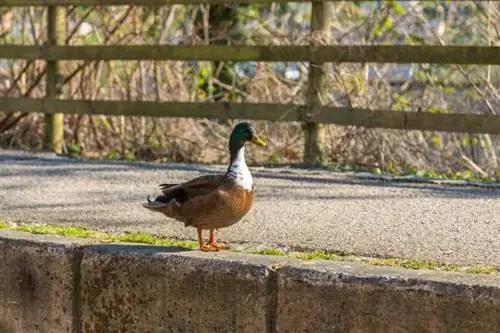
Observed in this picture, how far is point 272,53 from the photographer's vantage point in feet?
27.5

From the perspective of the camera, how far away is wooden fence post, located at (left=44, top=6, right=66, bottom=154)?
9438mm

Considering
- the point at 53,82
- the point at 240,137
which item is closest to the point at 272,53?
the point at 53,82

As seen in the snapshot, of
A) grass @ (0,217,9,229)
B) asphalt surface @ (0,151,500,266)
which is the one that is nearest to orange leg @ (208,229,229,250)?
asphalt surface @ (0,151,500,266)

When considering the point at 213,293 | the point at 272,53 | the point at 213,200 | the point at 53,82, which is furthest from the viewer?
the point at 53,82

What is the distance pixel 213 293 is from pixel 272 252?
1.06ft

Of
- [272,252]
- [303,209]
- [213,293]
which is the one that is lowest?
[213,293]

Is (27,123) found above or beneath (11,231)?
above

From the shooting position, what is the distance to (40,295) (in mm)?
4449

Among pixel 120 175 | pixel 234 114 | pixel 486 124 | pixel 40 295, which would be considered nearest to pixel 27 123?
pixel 234 114

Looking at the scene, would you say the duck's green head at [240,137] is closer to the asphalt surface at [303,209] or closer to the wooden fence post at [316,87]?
the asphalt surface at [303,209]

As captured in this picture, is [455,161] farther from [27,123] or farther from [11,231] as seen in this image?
[11,231]

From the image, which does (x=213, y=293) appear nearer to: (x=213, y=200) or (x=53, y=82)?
(x=213, y=200)

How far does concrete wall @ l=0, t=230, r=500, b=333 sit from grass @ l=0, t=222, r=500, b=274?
0.12m

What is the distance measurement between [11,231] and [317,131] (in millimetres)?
4049
